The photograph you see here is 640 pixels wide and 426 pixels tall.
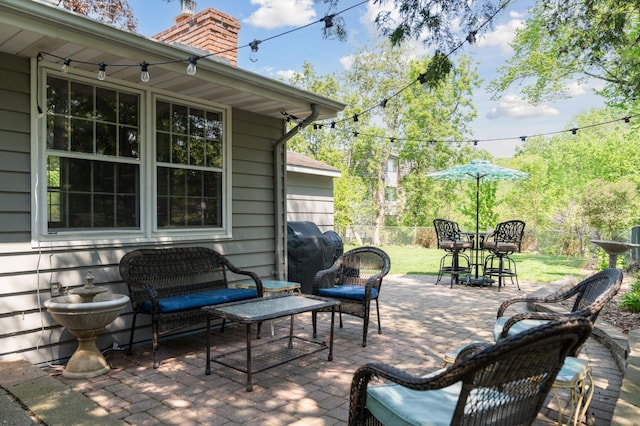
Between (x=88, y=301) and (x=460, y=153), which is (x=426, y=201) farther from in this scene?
(x=88, y=301)

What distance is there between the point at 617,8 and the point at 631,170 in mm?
→ 11169

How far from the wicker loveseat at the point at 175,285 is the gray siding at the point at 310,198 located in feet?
15.8

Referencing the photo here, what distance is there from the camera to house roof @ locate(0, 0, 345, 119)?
9.39 feet

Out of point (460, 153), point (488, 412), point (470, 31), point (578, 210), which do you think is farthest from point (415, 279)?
point (460, 153)

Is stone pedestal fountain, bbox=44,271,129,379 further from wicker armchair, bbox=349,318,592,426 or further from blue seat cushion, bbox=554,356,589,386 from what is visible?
blue seat cushion, bbox=554,356,589,386

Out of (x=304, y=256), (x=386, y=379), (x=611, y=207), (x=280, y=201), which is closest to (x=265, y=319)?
(x=386, y=379)

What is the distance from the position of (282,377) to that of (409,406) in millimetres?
1733

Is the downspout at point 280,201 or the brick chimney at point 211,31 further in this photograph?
the brick chimney at point 211,31

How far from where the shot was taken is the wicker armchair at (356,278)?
14.4 ft

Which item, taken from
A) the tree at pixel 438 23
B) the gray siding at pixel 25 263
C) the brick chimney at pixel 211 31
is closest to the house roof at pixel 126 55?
the gray siding at pixel 25 263

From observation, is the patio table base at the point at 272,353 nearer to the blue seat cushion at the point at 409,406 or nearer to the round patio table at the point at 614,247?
the blue seat cushion at the point at 409,406

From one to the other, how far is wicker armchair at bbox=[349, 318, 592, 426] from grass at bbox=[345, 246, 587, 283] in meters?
7.25

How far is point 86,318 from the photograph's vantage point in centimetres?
318

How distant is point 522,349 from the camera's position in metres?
1.52
